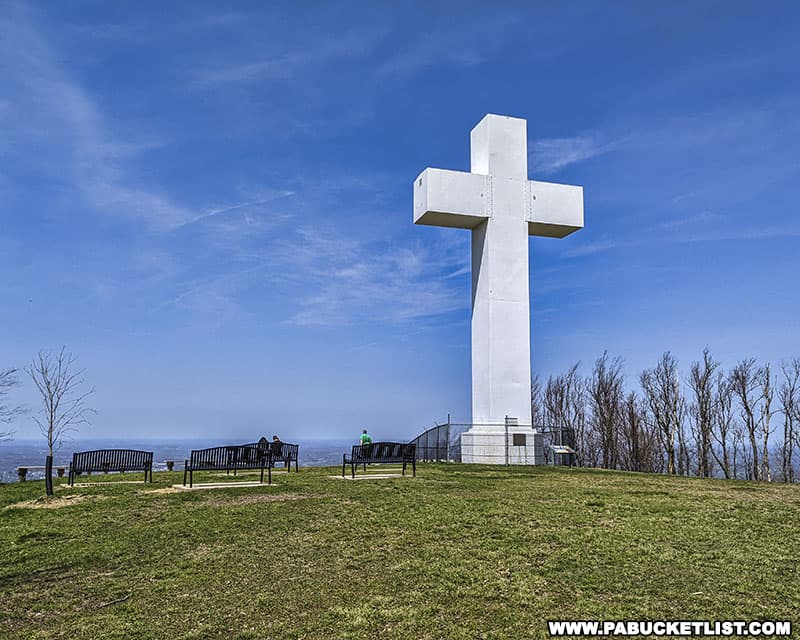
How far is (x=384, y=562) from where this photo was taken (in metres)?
7.62

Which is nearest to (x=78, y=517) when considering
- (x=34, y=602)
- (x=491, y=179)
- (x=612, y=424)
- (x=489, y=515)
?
(x=34, y=602)

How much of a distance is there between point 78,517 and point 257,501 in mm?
2497

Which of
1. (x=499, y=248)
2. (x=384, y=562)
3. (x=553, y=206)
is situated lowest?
(x=384, y=562)

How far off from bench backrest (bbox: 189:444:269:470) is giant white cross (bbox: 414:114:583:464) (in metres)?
8.22

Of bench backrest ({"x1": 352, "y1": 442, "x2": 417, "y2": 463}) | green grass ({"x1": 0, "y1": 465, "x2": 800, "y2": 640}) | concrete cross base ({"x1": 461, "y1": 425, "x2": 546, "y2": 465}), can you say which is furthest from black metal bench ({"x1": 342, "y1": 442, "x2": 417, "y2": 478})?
concrete cross base ({"x1": 461, "y1": 425, "x2": 546, "y2": 465})

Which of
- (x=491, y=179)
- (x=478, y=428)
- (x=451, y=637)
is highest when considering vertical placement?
(x=491, y=179)

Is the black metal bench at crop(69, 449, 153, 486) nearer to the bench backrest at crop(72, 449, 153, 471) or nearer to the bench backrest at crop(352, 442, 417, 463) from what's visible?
the bench backrest at crop(72, 449, 153, 471)

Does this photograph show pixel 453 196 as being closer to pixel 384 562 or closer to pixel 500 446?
pixel 500 446

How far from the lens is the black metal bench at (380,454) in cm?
1534

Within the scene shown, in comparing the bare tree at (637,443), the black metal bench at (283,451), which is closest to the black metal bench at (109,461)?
the black metal bench at (283,451)

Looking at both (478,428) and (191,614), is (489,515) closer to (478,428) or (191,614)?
(191,614)

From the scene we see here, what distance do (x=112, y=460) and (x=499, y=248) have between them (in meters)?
12.4

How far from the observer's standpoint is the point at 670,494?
482 inches

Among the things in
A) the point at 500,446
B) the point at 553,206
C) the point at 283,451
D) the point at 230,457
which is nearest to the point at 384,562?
the point at 230,457
